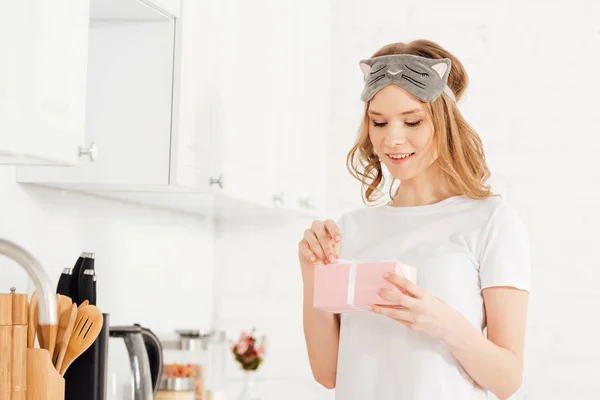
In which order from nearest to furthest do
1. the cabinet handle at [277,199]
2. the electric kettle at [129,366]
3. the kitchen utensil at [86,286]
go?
the kitchen utensil at [86,286] → the electric kettle at [129,366] → the cabinet handle at [277,199]

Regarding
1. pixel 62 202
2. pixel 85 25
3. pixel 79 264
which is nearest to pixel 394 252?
pixel 79 264

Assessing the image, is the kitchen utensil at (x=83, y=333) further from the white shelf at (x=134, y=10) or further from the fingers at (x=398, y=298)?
the white shelf at (x=134, y=10)

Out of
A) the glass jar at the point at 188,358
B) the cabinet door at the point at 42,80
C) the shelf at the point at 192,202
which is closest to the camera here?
the cabinet door at the point at 42,80

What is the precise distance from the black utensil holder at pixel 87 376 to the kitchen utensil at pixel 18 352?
138mm

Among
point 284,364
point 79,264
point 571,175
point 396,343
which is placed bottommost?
point 284,364

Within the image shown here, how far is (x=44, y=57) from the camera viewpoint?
126 cm

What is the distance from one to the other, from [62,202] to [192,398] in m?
0.55

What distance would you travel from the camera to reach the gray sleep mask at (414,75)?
4.92 ft

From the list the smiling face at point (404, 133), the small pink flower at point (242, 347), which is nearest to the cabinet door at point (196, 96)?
the smiling face at point (404, 133)

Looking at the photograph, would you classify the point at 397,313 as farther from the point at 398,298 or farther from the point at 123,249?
the point at 123,249

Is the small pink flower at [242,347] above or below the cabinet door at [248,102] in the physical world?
below

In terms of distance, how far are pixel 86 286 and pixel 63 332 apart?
0.42 feet

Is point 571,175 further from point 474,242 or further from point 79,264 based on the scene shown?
point 79,264

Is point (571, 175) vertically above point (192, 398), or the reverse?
point (571, 175)
